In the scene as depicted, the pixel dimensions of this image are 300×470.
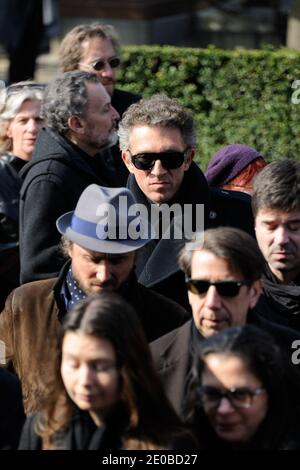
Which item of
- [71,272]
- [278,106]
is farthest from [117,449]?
[278,106]

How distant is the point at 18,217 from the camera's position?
20.5 feet

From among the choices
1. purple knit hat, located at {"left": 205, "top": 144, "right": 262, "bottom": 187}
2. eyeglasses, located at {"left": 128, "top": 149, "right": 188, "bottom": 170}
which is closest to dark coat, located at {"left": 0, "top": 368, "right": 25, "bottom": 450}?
eyeglasses, located at {"left": 128, "top": 149, "right": 188, "bottom": 170}

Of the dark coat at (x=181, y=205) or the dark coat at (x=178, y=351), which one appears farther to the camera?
the dark coat at (x=181, y=205)

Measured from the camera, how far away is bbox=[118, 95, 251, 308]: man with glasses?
17.4ft

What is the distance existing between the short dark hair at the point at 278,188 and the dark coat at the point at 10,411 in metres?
1.26

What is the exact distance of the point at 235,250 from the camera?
437 centimetres

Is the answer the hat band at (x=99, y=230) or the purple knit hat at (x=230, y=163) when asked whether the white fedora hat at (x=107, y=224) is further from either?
the purple knit hat at (x=230, y=163)

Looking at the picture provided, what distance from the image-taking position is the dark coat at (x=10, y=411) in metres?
4.10

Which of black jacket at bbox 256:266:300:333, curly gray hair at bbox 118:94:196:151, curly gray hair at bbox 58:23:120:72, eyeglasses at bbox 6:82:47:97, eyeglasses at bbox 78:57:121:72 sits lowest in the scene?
black jacket at bbox 256:266:300:333

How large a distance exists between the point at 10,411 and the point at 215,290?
81 cm

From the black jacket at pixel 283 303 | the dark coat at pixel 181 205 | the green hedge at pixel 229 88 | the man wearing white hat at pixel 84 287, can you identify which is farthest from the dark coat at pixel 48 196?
the green hedge at pixel 229 88

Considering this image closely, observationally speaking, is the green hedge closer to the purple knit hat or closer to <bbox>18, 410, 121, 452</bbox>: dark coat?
the purple knit hat

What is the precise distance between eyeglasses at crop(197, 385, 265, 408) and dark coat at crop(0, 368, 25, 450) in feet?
2.25

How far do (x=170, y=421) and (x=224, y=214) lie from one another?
187 centimetres
